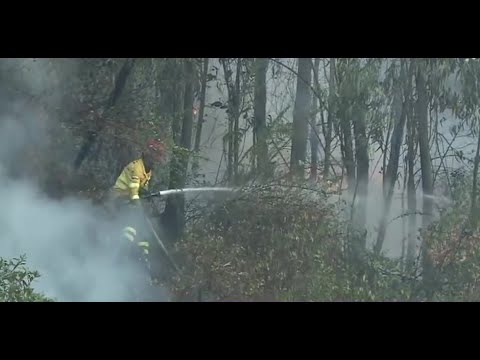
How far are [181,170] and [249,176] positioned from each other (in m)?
0.56

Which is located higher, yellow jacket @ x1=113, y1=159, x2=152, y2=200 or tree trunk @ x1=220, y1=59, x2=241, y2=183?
tree trunk @ x1=220, y1=59, x2=241, y2=183

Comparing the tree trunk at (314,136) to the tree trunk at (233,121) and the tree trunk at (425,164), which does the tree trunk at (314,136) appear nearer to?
the tree trunk at (233,121)

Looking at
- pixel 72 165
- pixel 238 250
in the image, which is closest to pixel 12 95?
pixel 72 165

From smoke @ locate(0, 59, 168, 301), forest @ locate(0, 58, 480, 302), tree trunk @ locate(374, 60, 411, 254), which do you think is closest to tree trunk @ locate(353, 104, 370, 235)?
forest @ locate(0, 58, 480, 302)

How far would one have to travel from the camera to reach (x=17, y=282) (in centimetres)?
615

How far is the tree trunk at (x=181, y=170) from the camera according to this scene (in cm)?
630

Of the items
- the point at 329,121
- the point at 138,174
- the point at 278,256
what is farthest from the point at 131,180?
the point at 329,121

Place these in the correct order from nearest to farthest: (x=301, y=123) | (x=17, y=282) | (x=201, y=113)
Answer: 1. (x=17, y=282)
2. (x=201, y=113)
3. (x=301, y=123)

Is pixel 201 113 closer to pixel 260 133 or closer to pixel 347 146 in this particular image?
pixel 260 133

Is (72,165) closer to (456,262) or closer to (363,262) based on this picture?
(363,262)

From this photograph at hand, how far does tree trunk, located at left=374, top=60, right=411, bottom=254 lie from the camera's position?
642 centimetres

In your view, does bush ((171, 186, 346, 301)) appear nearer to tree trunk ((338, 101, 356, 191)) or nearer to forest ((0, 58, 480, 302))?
forest ((0, 58, 480, 302))

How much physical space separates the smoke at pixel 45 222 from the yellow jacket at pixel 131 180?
0.20m
